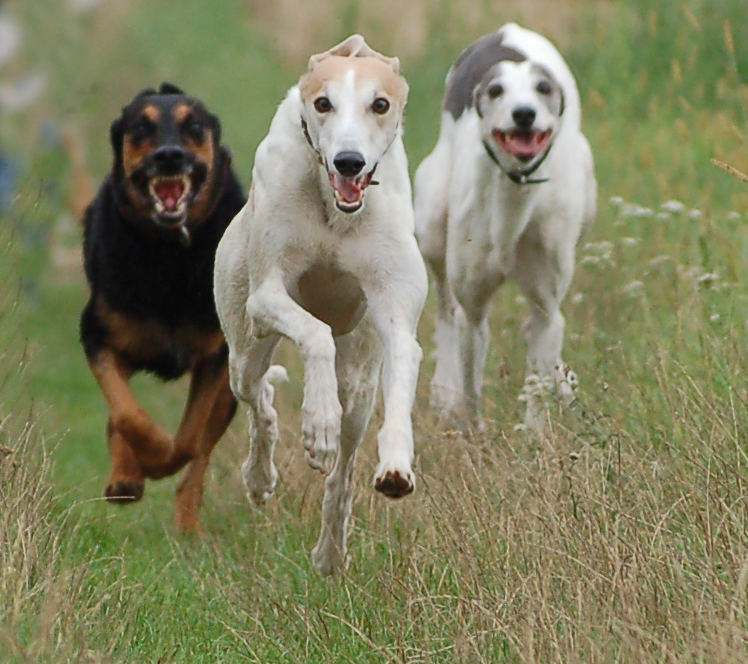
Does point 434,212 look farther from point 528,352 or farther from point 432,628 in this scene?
point 432,628

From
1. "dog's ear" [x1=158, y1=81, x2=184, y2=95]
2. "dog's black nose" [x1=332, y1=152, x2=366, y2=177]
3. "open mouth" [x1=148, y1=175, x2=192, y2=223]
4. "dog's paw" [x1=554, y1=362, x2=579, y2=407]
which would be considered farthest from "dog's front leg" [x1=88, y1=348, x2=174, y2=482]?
"dog's black nose" [x1=332, y1=152, x2=366, y2=177]

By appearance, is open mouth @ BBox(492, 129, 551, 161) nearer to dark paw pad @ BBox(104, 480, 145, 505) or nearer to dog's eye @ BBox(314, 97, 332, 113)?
dog's eye @ BBox(314, 97, 332, 113)

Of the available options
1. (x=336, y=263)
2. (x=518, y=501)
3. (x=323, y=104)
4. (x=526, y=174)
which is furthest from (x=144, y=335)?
(x=518, y=501)

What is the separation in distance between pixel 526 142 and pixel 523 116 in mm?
163

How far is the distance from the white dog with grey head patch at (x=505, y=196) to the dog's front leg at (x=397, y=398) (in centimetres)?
157

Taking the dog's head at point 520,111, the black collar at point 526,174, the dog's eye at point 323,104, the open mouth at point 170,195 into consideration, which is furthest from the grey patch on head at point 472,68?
the dog's eye at point 323,104

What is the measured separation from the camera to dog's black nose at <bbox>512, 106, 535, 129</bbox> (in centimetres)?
702

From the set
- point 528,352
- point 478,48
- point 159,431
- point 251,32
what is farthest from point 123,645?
point 251,32

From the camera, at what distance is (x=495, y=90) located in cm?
721

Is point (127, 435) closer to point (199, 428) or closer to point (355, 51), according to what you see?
point (199, 428)

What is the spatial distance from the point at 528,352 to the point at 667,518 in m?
2.99

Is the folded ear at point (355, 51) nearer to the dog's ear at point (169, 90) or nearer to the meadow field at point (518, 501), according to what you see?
the meadow field at point (518, 501)

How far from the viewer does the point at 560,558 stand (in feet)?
16.1

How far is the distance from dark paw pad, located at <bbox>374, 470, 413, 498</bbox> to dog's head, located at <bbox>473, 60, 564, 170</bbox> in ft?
8.50
